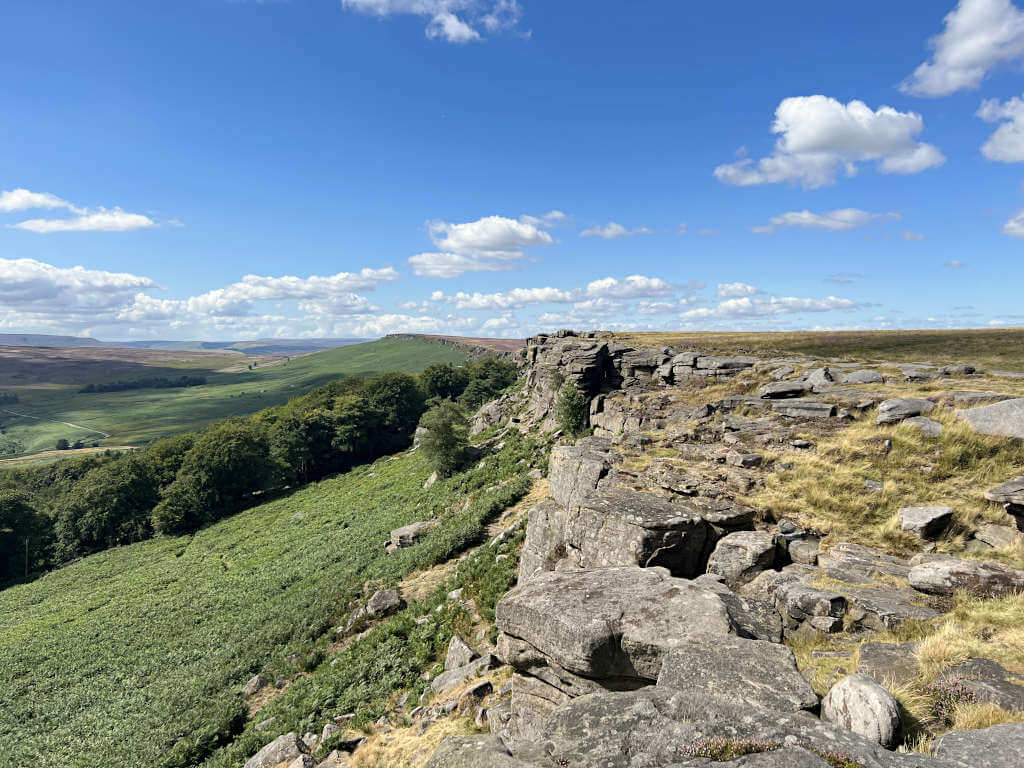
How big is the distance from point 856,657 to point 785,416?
1537 cm

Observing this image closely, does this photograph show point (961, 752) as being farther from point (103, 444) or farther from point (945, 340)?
point (103, 444)

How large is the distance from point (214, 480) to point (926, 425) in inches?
2966

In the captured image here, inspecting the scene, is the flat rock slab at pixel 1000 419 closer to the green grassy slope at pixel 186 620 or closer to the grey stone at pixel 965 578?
the grey stone at pixel 965 578

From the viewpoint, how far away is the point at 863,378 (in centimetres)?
2491

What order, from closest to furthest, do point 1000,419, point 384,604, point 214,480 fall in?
point 1000,419 → point 384,604 → point 214,480

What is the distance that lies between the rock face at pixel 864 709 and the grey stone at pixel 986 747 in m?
0.47

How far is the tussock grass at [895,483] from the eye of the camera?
12148 mm

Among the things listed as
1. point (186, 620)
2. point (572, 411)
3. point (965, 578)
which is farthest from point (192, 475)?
point (965, 578)

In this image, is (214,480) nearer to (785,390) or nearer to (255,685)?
(255,685)

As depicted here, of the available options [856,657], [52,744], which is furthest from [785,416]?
[52,744]

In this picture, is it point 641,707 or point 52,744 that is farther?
point 52,744

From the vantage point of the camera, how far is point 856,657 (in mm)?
7586

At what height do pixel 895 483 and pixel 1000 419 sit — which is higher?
pixel 1000 419

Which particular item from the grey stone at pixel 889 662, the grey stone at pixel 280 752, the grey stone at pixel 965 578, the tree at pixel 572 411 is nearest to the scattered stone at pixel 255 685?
the grey stone at pixel 280 752
